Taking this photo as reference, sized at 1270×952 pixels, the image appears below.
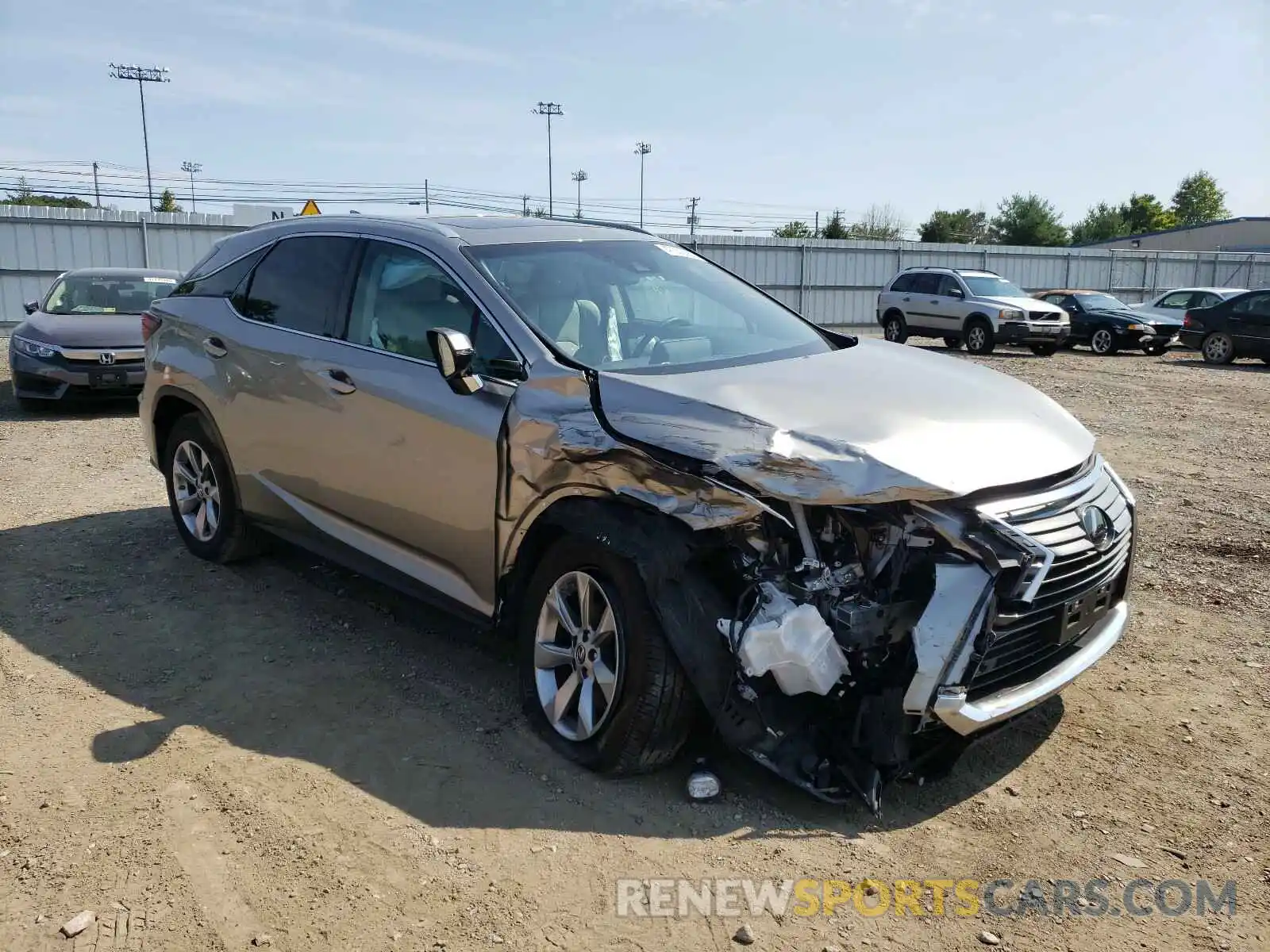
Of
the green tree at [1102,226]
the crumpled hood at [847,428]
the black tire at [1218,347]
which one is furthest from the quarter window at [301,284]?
the green tree at [1102,226]

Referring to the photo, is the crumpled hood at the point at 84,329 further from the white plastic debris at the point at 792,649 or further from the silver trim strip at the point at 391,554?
the white plastic debris at the point at 792,649

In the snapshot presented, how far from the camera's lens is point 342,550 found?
15.5 feet

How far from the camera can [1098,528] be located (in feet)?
11.3

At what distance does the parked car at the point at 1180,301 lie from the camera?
22.6m

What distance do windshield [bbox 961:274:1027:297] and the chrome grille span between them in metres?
19.5

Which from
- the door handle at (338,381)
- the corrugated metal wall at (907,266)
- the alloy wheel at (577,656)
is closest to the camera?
the alloy wheel at (577,656)

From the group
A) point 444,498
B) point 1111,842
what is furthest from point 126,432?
point 1111,842

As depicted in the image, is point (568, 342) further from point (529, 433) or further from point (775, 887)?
point (775, 887)

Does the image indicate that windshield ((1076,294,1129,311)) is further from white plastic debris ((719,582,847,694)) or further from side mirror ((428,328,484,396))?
white plastic debris ((719,582,847,694))

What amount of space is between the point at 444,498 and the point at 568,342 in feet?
2.60

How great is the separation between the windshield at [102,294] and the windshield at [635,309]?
8.79m

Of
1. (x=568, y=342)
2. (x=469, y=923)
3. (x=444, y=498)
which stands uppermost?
(x=568, y=342)

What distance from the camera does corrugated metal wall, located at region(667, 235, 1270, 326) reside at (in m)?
29.1

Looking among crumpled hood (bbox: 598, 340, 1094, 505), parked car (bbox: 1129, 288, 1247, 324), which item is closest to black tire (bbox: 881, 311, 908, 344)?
parked car (bbox: 1129, 288, 1247, 324)
